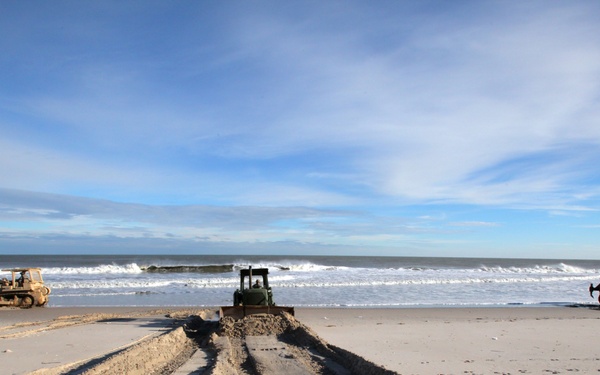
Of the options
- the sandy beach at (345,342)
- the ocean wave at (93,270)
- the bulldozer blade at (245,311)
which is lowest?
the ocean wave at (93,270)

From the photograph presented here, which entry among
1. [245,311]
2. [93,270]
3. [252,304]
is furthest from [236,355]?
[93,270]

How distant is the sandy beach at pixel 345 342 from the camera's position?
9.12m

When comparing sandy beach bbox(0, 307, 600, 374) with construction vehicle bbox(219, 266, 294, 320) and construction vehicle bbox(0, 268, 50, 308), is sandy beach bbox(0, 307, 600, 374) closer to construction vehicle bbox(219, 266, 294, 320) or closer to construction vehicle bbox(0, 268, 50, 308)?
construction vehicle bbox(219, 266, 294, 320)

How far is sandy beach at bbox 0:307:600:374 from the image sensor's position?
9.12 metres

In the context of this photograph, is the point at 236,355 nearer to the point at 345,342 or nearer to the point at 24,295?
the point at 345,342

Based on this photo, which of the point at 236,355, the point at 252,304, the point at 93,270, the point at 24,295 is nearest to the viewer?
the point at 236,355

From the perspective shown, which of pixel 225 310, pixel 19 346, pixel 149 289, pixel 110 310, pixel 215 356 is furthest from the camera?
pixel 149 289

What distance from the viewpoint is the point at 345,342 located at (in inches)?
481

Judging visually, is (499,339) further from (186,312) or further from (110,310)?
(110,310)

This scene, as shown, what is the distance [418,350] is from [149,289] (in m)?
21.6

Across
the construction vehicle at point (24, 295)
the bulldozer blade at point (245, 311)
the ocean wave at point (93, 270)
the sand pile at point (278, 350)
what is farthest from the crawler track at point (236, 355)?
the ocean wave at point (93, 270)

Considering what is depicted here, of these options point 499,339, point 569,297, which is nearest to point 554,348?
point 499,339

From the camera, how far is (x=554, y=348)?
1135 cm

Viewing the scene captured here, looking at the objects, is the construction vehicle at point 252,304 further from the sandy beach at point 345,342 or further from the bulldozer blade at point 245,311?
the sandy beach at point 345,342
